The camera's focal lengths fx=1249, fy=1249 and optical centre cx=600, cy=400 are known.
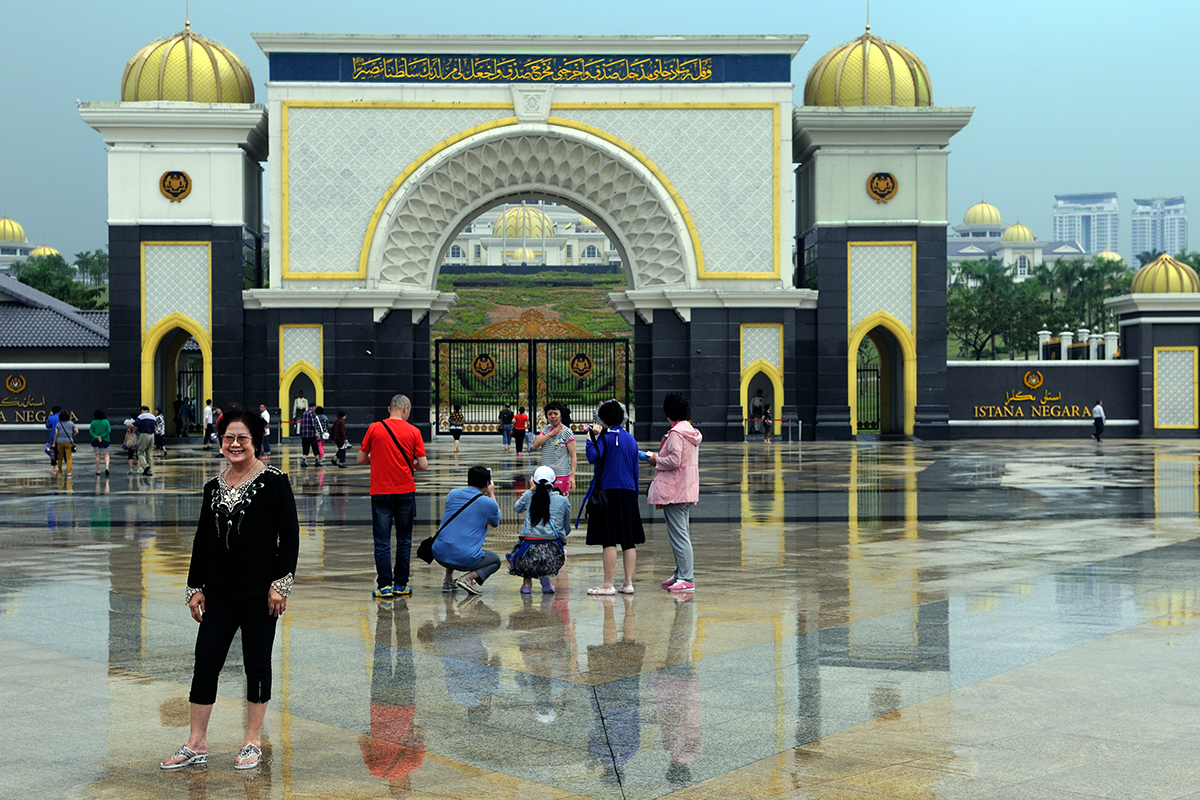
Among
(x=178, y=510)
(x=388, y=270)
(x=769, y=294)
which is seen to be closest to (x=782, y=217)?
(x=769, y=294)

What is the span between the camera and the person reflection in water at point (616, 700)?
18.6 feet

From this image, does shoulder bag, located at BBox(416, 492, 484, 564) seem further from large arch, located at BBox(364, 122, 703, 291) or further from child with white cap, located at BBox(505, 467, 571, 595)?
large arch, located at BBox(364, 122, 703, 291)

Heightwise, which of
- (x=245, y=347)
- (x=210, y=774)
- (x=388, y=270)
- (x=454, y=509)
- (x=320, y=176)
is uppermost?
(x=320, y=176)

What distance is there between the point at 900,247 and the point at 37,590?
1086 inches

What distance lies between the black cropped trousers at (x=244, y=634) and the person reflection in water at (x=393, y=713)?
579 mm

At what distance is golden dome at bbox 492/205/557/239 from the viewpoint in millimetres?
101144

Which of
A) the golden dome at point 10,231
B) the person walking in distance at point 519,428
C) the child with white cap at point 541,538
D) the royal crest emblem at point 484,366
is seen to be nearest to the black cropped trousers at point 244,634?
the child with white cap at point 541,538

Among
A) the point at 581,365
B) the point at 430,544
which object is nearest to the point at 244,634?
the point at 430,544

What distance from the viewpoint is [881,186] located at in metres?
33.8

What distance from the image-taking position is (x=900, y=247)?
111 ft

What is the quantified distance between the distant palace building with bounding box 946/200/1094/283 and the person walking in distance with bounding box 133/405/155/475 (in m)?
75.4

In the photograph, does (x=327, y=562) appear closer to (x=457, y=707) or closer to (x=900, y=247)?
(x=457, y=707)

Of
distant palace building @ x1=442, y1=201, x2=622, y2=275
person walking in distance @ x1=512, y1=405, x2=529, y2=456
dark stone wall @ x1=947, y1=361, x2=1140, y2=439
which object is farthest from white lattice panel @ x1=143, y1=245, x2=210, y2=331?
distant palace building @ x1=442, y1=201, x2=622, y2=275

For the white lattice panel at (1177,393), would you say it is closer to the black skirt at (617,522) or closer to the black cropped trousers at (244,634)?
the black skirt at (617,522)
